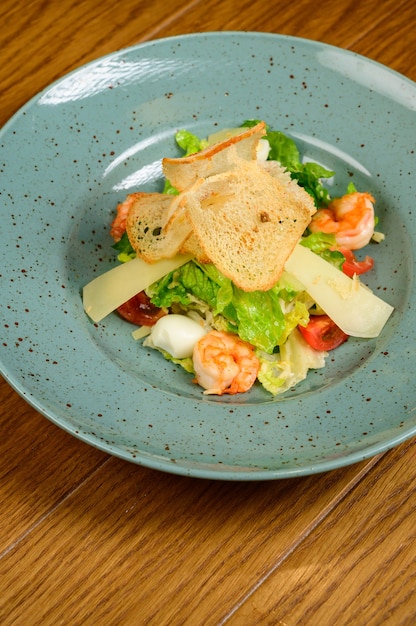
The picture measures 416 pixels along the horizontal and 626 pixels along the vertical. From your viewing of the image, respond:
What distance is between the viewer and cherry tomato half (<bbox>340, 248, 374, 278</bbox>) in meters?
2.91

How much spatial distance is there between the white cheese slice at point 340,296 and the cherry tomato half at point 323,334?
0.05 m

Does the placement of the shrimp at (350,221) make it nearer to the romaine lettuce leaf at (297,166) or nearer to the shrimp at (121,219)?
the romaine lettuce leaf at (297,166)

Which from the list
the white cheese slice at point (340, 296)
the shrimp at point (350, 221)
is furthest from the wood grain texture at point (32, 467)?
the shrimp at point (350, 221)

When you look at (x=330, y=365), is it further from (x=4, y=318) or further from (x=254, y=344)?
(x=4, y=318)

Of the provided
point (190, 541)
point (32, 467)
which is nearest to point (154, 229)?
point (32, 467)

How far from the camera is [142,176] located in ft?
10.2

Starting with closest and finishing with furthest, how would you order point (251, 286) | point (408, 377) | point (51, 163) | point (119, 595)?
1. point (119, 595)
2. point (408, 377)
3. point (251, 286)
4. point (51, 163)

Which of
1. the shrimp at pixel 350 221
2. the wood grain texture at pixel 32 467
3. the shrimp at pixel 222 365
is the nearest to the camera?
the wood grain texture at pixel 32 467

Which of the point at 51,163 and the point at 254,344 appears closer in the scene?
the point at 254,344

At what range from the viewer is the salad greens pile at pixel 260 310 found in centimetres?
265

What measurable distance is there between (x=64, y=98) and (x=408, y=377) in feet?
5.08

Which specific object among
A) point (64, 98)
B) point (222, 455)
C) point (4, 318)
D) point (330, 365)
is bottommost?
point (330, 365)

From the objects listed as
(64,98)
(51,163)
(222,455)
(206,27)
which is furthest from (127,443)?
(206,27)

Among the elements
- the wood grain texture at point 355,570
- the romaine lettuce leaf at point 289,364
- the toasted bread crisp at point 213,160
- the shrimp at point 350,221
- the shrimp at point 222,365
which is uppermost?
the toasted bread crisp at point 213,160
